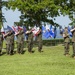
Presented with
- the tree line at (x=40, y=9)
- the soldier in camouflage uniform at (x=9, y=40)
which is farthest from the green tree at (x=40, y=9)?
the soldier in camouflage uniform at (x=9, y=40)

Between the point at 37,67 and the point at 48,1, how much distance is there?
1683 centimetres

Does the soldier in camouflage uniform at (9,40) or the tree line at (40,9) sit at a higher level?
the tree line at (40,9)

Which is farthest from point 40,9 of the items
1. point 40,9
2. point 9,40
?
point 9,40

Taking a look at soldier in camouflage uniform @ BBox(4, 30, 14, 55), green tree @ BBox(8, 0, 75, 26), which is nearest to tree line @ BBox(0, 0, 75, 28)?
green tree @ BBox(8, 0, 75, 26)

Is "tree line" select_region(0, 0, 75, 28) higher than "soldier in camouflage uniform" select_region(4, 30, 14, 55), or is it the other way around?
"tree line" select_region(0, 0, 75, 28)

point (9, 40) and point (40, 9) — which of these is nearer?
point (9, 40)

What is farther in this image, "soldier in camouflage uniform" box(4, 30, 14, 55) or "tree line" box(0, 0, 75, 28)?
"tree line" box(0, 0, 75, 28)

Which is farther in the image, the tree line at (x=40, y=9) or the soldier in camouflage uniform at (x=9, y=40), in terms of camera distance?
the tree line at (x=40, y=9)

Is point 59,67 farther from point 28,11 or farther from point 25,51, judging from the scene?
point 28,11

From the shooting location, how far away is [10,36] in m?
25.9

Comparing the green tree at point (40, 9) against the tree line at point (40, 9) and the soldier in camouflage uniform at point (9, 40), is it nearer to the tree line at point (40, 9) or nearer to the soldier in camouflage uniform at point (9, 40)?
the tree line at point (40, 9)

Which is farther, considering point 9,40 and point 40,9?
point 40,9

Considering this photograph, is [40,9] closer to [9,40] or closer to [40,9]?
[40,9]

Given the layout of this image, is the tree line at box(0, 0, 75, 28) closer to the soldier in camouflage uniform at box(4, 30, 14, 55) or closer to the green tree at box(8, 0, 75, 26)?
the green tree at box(8, 0, 75, 26)
